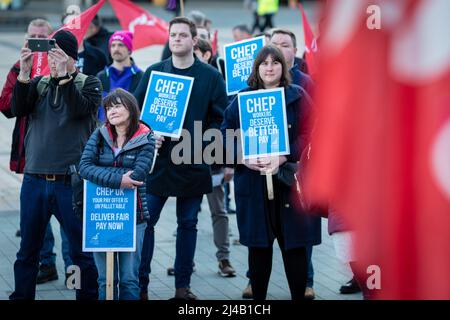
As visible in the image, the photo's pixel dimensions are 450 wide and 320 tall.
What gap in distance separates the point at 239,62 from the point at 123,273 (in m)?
2.51

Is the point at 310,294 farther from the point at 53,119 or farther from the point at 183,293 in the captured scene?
the point at 53,119

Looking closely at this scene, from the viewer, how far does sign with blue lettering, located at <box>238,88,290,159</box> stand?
561cm

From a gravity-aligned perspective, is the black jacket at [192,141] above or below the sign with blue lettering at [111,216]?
above

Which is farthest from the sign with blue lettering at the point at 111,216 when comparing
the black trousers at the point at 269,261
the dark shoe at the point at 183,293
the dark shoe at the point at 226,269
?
the dark shoe at the point at 226,269

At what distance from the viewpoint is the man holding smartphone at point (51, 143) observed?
5.63 m

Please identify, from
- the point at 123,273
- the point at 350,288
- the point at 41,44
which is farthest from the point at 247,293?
the point at 41,44

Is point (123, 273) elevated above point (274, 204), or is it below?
below

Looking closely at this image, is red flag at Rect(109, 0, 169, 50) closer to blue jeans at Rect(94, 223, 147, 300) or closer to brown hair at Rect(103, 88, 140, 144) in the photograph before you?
brown hair at Rect(103, 88, 140, 144)

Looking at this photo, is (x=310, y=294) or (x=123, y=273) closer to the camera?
(x=123, y=273)

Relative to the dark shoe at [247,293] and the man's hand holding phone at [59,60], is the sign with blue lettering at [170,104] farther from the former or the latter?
the dark shoe at [247,293]

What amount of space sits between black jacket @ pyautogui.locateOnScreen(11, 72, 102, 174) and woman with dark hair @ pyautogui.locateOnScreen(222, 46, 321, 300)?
3.09 feet

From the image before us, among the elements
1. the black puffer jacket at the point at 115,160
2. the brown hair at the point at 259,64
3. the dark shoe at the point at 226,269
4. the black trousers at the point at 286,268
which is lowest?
the dark shoe at the point at 226,269

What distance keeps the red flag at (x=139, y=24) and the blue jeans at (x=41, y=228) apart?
195 inches

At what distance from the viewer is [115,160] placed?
5438mm
